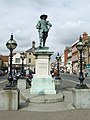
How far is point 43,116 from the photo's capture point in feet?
32.8

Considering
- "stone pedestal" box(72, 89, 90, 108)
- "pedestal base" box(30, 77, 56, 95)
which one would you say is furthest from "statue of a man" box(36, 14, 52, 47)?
"stone pedestal" box(72, 89, 90, 108)

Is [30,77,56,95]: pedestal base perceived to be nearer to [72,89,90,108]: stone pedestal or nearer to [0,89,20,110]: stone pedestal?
[72,89,90,108]: stone pedestal

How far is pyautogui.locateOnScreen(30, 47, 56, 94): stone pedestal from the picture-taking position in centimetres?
1623

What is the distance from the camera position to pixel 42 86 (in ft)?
53.1

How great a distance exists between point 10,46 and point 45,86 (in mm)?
4596

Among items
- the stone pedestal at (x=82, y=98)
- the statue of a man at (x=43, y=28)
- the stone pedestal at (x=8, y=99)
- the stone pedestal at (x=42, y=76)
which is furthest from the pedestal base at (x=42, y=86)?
the stone pedestal at (x=8, y=99)

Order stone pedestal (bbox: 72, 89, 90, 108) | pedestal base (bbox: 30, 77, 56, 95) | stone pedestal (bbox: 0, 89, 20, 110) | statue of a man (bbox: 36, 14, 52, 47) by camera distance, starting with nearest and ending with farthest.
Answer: stone pedestal (bbox: 0, 89, 20, 110) < stone pedestal (bbox: 72, 89, 90, 108) < pedestal base (bbox: 30, 77, 56, 95) < statue of a man (bbox: 36, 14, 52, 47)

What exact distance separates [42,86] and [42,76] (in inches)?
25.5

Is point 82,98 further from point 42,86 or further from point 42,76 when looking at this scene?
point 42,76

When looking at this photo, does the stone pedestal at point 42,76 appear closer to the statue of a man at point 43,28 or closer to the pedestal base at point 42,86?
the pedestal base at point 42,86

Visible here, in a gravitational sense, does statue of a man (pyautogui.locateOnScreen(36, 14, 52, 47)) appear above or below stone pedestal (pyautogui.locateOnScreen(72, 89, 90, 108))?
above

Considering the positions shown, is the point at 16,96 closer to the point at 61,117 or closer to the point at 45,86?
the point at 61,117

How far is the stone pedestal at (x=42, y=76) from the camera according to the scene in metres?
16.2

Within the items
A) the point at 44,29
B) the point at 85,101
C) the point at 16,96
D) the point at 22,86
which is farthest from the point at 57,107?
the point at 22,86
